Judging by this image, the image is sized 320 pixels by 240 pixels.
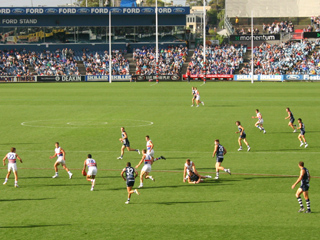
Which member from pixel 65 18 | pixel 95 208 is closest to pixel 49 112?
pixel 95 208

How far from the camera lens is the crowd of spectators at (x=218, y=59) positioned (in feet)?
329

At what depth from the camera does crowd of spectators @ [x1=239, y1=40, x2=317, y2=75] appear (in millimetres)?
97562

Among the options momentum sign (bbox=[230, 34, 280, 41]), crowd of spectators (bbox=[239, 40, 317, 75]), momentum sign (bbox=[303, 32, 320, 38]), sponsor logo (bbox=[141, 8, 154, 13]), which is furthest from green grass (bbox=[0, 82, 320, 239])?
sponsor logo (bbox=[141, 8, 154, 13])

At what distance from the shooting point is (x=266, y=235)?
18047 mm

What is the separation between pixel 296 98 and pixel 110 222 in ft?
166

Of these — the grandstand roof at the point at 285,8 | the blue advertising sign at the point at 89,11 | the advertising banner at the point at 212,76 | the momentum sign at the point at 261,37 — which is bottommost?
the advertising banner at the point at 212,76

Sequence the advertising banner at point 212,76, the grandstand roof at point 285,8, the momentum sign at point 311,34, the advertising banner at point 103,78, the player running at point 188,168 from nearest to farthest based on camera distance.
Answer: the player running at point 188,168 → the advertising banner at point 212,76 → the advertising banner at point 103,78 → the momentum sign at point 311,34 → the grandstand roof at point 285,8

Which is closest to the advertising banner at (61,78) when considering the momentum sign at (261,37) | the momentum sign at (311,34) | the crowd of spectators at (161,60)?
the crowd of spectators at (161,60)

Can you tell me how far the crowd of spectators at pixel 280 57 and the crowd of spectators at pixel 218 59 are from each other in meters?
2.46

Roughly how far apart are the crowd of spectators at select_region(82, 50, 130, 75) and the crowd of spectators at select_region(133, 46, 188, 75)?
2713 millimetres

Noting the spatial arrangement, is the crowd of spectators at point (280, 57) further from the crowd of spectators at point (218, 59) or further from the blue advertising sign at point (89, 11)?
the blue advertising sign at point (89, 11)

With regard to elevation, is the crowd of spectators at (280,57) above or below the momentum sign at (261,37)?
below

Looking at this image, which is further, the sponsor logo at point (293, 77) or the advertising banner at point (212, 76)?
the advertising banner at point (212, 76)

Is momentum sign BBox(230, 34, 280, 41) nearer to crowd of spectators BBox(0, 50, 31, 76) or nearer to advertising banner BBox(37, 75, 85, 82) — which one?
advertising banner BBox(37, 75, 85, 82)
